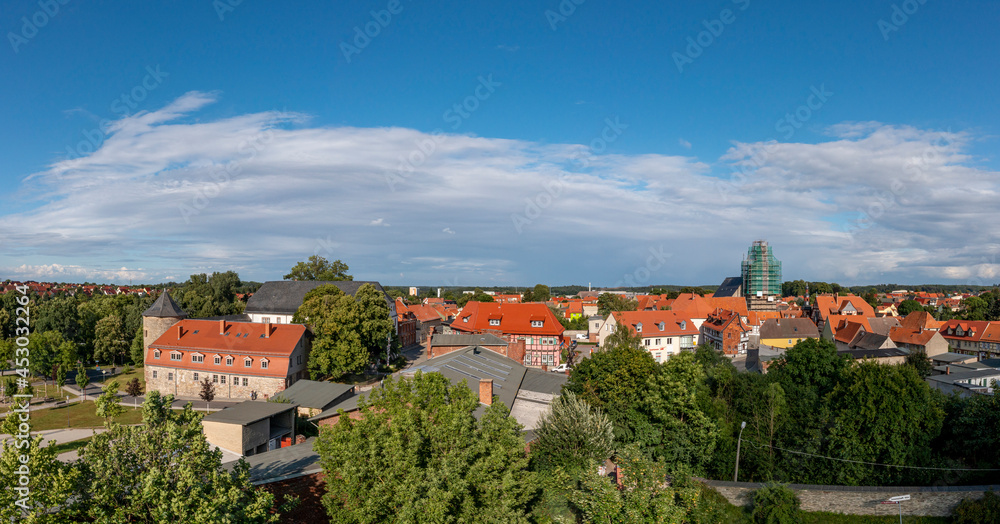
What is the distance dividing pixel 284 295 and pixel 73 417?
3168 cm

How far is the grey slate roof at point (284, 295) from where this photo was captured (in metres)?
66.2

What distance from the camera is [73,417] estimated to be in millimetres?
36719

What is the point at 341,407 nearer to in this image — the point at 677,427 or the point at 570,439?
the point at 570,439

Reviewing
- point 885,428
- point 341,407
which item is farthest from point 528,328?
point 885,428

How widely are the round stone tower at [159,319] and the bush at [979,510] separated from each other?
5357 cm

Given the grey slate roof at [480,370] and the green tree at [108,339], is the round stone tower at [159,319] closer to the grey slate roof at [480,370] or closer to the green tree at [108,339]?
the green tree at [108,339]

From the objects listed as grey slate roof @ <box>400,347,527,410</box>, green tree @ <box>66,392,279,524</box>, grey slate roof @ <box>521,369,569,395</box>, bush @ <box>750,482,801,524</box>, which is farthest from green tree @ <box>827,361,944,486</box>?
green tree @ <box>66,392,279,524</box>

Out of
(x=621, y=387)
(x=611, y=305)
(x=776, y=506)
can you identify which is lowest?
(x=776, y=506)

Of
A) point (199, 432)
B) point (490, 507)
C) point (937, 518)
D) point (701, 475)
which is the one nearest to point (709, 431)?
point (701, 475)

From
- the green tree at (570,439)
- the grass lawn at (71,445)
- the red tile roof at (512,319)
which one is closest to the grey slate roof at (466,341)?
the red tile roof at (512,319)

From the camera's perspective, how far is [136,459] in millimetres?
10703

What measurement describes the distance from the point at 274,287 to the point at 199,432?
2438 inches

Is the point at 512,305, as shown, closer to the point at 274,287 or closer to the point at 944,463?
the point at 274,287

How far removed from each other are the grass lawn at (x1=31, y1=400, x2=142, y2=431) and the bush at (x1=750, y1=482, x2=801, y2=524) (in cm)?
3500
